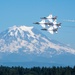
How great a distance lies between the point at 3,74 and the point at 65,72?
22.3 metres

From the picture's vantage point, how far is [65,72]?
163375mm

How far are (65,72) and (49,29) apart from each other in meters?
120

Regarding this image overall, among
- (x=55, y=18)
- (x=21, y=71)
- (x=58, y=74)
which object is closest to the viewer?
(x=55, y=18)

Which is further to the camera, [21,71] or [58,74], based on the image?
[21,71]

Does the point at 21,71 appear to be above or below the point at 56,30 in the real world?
above

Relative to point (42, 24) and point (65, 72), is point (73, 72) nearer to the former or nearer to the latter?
point (65, 72)

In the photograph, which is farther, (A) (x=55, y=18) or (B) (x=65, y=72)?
(B) (x=65, y=72)

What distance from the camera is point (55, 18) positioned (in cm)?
4409

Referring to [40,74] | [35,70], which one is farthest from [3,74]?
[35,70]

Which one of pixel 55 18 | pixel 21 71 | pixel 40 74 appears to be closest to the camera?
pixel 55 18

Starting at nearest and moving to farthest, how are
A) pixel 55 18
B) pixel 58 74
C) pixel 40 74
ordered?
pixel 55 18
pixel 58 74
pixel 40 74

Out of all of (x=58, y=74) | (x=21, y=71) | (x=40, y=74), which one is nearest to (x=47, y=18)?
(x=58, y=74)

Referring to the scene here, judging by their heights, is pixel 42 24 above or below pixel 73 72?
below

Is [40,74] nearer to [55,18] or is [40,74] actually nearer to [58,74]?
[58,74]
